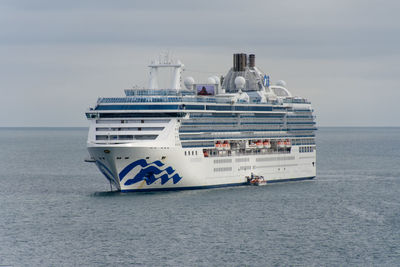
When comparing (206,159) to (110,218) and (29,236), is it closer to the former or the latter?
(110,218)

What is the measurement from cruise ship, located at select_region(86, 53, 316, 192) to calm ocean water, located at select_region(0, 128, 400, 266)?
Result: 2.09m

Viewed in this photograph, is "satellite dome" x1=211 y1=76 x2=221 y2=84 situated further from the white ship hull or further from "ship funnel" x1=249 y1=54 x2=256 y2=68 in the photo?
the white ship hull

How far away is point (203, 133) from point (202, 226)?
→ 2009 centimetres

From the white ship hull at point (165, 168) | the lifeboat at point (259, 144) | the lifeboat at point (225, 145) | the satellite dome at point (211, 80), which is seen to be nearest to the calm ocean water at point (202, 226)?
the white ship hull at point (165, 168)

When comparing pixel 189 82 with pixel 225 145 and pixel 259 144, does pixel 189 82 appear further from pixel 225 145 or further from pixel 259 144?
pixel 225 145

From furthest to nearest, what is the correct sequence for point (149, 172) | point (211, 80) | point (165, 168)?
point (211, 80), point (165, 168), point (149, 172)

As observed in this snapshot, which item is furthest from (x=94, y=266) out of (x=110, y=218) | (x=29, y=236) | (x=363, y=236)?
(x=363, y=236)

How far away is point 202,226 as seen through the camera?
60375 mm

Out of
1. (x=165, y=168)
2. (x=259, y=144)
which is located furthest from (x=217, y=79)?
(x=165, y=168)

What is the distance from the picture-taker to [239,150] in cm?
8506

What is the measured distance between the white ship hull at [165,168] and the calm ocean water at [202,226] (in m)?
1.08

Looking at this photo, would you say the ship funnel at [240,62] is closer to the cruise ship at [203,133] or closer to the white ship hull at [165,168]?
the cruise ship at [203,133]

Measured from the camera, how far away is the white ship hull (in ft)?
236

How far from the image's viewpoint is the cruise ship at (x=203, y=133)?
2881 inches
